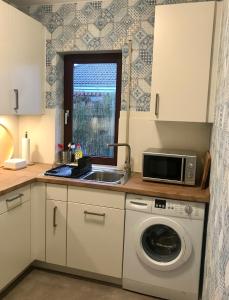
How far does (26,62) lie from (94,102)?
2.41 feet

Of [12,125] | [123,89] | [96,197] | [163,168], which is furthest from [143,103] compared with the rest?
[12,125]

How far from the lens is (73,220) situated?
2.25 metres

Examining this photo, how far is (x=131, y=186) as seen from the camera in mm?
2113

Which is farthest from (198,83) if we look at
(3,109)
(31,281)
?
(31,281)

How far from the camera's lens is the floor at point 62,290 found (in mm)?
2104

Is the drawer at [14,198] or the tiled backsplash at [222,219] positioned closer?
the tiled backsplash at [222,219]

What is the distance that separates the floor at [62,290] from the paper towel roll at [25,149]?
1.06 m

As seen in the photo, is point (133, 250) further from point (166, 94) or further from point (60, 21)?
point (60, 21)

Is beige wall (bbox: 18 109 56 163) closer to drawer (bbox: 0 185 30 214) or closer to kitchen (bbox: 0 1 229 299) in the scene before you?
kitchen (bbox: 0 1 229 299)

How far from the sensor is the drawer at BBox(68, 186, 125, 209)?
2.12 meters

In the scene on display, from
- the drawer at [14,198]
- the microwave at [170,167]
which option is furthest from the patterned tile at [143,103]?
the drawer at [14,198]

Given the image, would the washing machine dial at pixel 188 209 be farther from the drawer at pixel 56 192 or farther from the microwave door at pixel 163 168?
the drawer at pixel 56 192

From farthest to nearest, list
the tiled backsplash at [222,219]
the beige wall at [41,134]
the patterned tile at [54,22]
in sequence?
the beige wall at [41,134], the patterned tile at [54,22], the tiled backsplash at [222,219]

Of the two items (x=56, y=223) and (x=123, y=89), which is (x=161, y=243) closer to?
(x=56, y=223)
